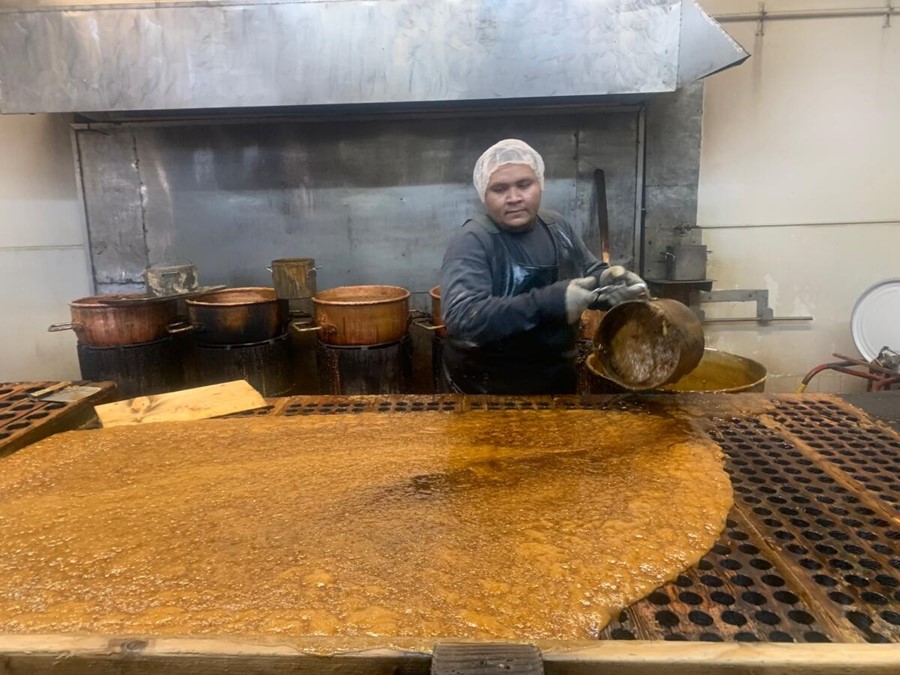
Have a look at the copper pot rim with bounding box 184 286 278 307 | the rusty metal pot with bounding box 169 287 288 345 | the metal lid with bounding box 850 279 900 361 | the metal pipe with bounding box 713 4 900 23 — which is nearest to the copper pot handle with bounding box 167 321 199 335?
the rusty metal pot with bounding box 169 287 288 345

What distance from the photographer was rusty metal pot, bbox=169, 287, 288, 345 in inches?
116

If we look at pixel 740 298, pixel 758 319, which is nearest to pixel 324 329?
pixel 740 298

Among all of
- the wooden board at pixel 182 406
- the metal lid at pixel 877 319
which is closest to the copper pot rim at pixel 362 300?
the wooden board at pixel 182 406

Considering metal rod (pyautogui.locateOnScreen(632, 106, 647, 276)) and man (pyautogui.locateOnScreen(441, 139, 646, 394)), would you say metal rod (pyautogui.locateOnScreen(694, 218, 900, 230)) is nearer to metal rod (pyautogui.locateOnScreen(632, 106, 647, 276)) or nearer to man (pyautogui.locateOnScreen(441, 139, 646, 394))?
metal rod (pyautogui.locateOnScreen(632, 106, 647, 276))

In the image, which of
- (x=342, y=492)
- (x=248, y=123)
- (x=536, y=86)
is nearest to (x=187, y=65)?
(x=248, y=123)

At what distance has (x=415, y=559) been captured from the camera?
0.98 metres

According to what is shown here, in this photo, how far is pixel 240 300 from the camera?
320 cm

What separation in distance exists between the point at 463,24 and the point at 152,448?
227cm

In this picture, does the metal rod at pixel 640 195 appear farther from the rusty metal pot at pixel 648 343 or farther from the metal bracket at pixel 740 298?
the rusty metal pot at pixel 648 343

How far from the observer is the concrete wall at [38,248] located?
3.49m

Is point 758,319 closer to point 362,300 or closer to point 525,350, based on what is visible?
point 525,350

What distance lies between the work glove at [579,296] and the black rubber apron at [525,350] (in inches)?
14.5

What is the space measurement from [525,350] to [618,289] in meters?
0.58

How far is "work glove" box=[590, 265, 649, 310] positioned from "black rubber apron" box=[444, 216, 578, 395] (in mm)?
400
